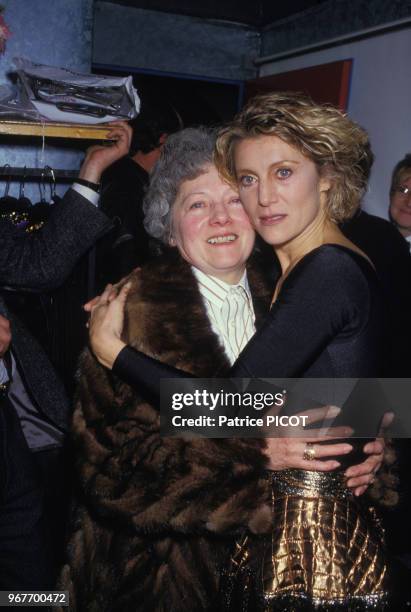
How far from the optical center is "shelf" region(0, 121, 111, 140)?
2.18 meters

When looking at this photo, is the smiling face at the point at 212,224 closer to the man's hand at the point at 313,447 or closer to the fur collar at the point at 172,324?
the fur collar at the point at 172,324

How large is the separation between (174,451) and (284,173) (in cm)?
75

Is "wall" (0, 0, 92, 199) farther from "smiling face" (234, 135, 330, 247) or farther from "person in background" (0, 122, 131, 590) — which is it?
"smiling face" (234, 135, 330, 247)

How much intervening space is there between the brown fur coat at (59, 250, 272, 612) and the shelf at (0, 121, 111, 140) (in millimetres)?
940

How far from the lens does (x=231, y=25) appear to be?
186 inches

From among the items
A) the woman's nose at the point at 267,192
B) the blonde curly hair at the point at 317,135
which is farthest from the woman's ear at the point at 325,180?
the woman's nose at the point at 267,192

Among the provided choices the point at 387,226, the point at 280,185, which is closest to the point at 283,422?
the point at 280,185

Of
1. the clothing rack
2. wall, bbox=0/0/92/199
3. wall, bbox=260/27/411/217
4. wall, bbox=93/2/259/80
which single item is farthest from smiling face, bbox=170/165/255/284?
wall, bbox=93/2/259/80

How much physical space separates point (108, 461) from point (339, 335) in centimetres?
66

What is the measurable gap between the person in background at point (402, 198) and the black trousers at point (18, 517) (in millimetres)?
2207

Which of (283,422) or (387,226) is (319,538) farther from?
(387,226)

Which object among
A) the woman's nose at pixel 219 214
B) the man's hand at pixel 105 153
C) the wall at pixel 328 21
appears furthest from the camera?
the wall at pixel 328 21

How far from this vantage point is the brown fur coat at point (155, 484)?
1353 millimetres

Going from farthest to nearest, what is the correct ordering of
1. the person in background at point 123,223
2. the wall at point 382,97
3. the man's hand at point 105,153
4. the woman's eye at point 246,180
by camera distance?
the wall at point 382,97 → the person in background at point 123,223 → the man's hand at point 105,153 → the woman's eye at point 246,180
